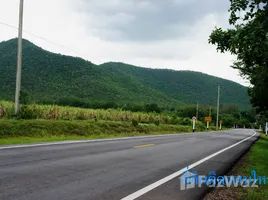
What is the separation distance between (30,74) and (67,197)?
57001mm

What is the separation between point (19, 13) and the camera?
16.4 metres

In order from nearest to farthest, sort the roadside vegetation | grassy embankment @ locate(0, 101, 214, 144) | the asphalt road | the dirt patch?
the asphalt road, the dirt patch, grassy embankment @ locate(0, 101, 214, 144), the roadside vegetation

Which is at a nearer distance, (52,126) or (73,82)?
(52,126)

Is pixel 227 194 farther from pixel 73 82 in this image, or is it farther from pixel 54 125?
pixel 73 82

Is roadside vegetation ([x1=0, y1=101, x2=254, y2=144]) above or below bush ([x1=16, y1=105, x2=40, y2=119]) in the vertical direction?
below

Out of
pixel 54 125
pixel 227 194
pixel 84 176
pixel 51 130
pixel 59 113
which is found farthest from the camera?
pixel 59 113

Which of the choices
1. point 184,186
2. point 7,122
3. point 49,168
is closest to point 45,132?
point 7,122

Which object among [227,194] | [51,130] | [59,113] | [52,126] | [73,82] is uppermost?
[73,82]

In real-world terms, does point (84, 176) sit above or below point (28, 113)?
below

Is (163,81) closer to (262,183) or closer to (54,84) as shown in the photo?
(54,84)

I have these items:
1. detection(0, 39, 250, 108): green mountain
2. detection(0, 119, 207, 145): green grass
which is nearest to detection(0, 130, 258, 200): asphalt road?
detection(0, 119, 207, 145): green grass

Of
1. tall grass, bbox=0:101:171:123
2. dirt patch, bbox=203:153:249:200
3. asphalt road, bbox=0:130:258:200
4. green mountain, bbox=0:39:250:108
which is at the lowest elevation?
dirt patch, bbox=203:153:249:200

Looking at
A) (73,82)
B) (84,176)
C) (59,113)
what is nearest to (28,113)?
(59,113)

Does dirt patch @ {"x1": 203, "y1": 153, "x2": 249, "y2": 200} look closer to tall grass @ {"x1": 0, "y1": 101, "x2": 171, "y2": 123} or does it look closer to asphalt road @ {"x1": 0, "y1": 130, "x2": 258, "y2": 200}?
asphalt road @ {"x1": 0, "y1": 130, "x2": 258, "y2": 200}
